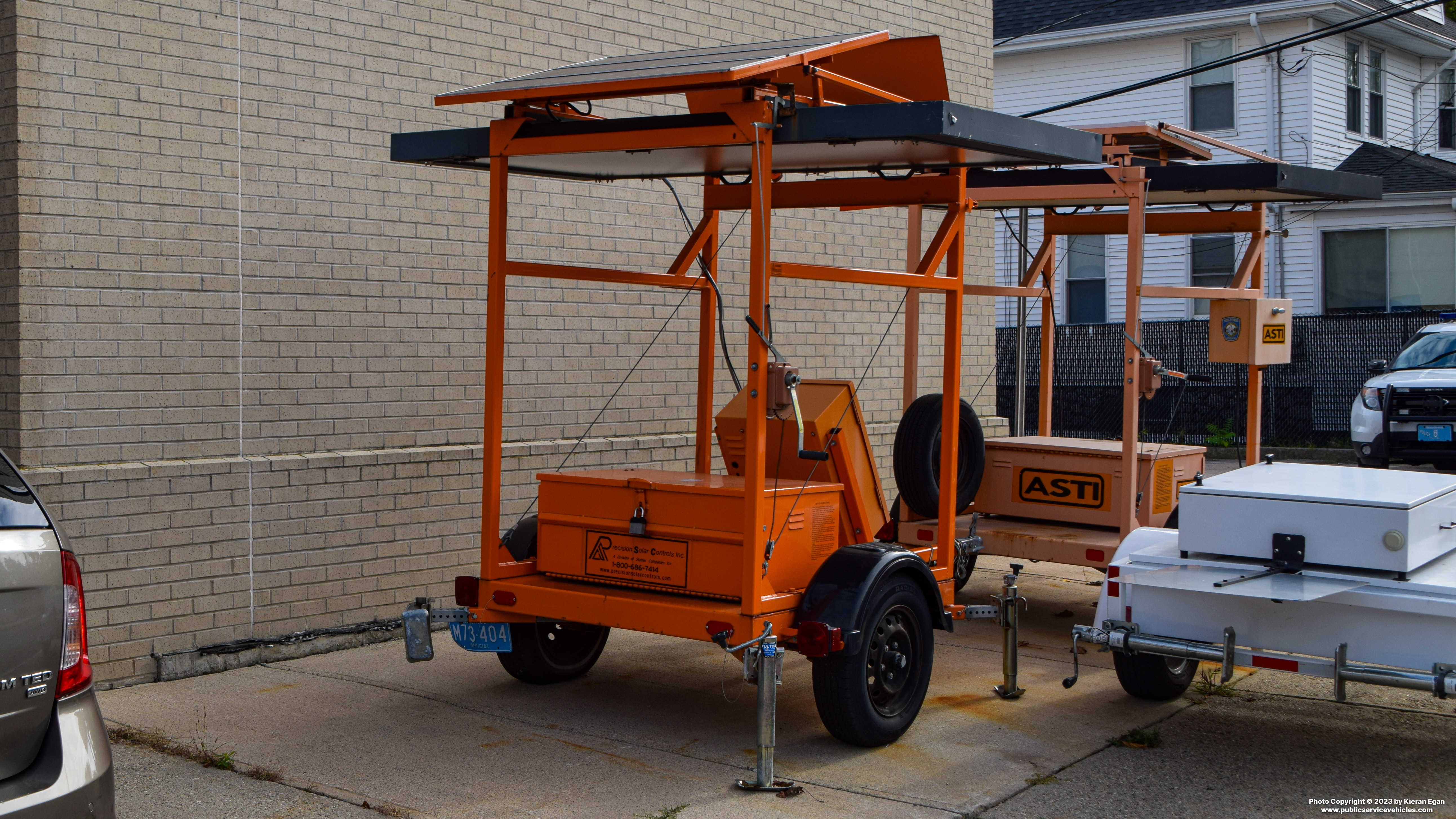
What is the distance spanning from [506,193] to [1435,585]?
14.1 feet

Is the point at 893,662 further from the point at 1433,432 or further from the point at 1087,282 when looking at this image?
the point at 1087,282

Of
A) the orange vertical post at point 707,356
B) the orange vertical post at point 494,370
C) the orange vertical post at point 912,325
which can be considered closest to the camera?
the orange vertical post at point 494,370

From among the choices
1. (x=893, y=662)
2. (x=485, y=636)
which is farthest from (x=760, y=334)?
(x=485, y=636)

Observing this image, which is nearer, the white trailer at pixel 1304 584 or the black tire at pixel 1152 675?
the white trailer at pixel 1304 584

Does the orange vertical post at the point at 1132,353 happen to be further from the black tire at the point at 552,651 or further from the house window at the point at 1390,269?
the house window at the point at 1390,269

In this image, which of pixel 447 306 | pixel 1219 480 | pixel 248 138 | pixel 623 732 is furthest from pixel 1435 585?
pixel 248 138

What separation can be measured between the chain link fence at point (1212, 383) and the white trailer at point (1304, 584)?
1290cm

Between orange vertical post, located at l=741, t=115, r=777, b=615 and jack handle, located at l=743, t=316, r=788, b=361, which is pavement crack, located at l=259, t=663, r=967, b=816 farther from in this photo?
jack handle, located at l=743, t=316, r=788, b=361

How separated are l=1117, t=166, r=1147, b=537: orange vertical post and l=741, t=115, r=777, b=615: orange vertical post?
3263 millimetres

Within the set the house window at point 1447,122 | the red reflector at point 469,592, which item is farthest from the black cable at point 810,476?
the house window at point 1447,122

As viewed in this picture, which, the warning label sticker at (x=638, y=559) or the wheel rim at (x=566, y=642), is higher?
the warning label sticker at (x=638, y=559)

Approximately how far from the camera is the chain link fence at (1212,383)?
19.6 m

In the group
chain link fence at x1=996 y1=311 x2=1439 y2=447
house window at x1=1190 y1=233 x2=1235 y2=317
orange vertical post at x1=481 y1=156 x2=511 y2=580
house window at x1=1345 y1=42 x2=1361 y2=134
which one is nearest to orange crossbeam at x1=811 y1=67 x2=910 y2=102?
orange vertical post at x1=481 y1=156 x2=511 y2=580

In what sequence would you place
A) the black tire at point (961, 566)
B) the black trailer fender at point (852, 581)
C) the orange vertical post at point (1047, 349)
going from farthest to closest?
1. the orange vertical post at point (1047, 349)
2. the black tire at point (961, 566)
3. the black trailer fender at point (852, 581)
